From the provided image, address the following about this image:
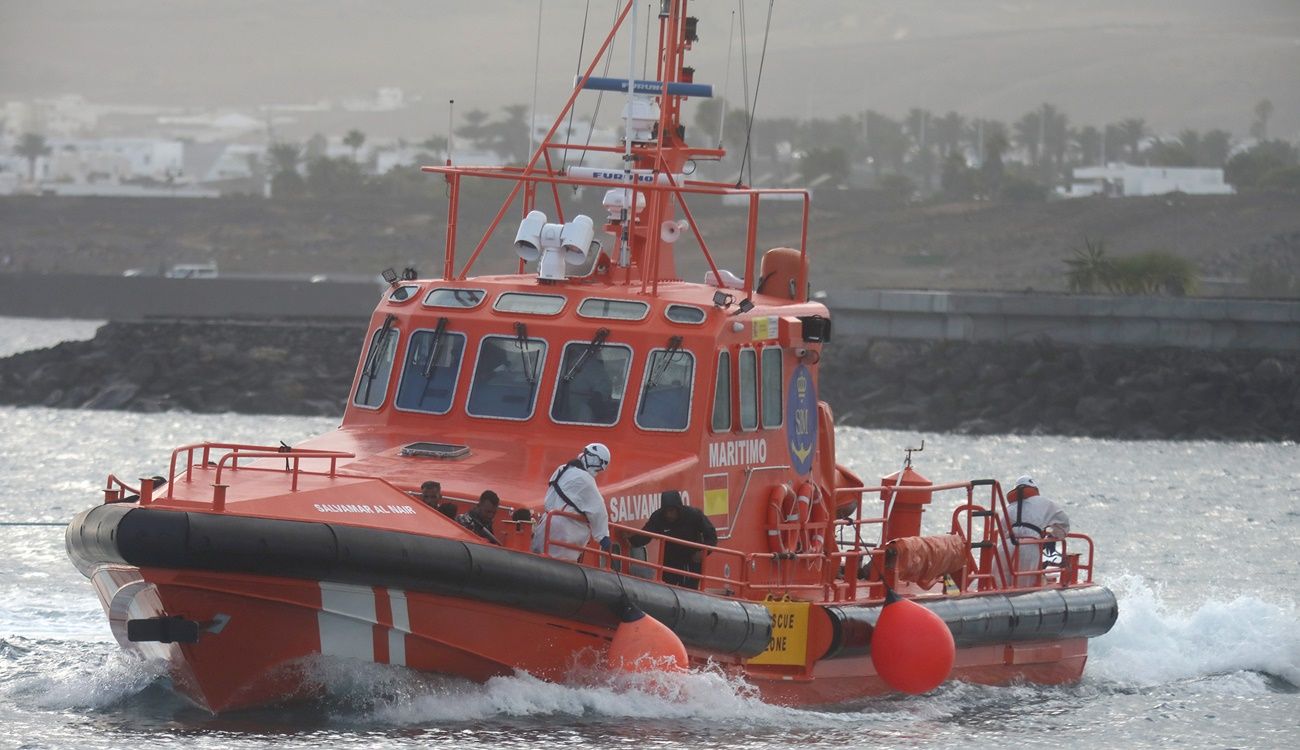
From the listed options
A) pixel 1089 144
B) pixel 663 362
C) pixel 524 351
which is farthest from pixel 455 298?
pixel 1089 144

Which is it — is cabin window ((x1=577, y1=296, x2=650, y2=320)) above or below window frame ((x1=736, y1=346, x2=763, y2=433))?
above

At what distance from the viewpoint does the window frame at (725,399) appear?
11.3 meters

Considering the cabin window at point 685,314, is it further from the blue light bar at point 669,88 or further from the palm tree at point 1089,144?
the palm tree at point 1089,144

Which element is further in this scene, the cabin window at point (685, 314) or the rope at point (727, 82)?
the rope at point (727, 82)

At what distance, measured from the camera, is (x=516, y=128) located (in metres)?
165

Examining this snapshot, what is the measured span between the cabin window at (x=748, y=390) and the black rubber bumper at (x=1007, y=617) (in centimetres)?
114

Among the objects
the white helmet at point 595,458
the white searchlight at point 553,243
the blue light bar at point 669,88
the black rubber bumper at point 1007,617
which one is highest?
→ the blue light bar at point 669,88

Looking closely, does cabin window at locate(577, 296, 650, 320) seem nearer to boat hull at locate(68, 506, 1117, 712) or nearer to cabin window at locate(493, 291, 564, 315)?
cabin window at locate(493, 291, 564, 315)

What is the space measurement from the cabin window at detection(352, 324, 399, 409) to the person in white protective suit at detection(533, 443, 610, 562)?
1685 mm

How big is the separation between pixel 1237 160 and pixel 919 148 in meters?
44.3

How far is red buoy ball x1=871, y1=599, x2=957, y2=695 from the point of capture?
11.1 meters

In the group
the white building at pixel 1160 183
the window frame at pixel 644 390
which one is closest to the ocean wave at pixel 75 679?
the window frame at pixel 644 390

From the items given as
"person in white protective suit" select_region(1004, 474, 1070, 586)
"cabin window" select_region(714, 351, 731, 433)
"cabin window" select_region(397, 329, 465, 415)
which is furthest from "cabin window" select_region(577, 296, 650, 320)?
"person in white protective suit" select_region(1004, 474, 1070, 586)

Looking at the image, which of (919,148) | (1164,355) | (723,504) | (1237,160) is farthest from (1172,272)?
(919,148)
